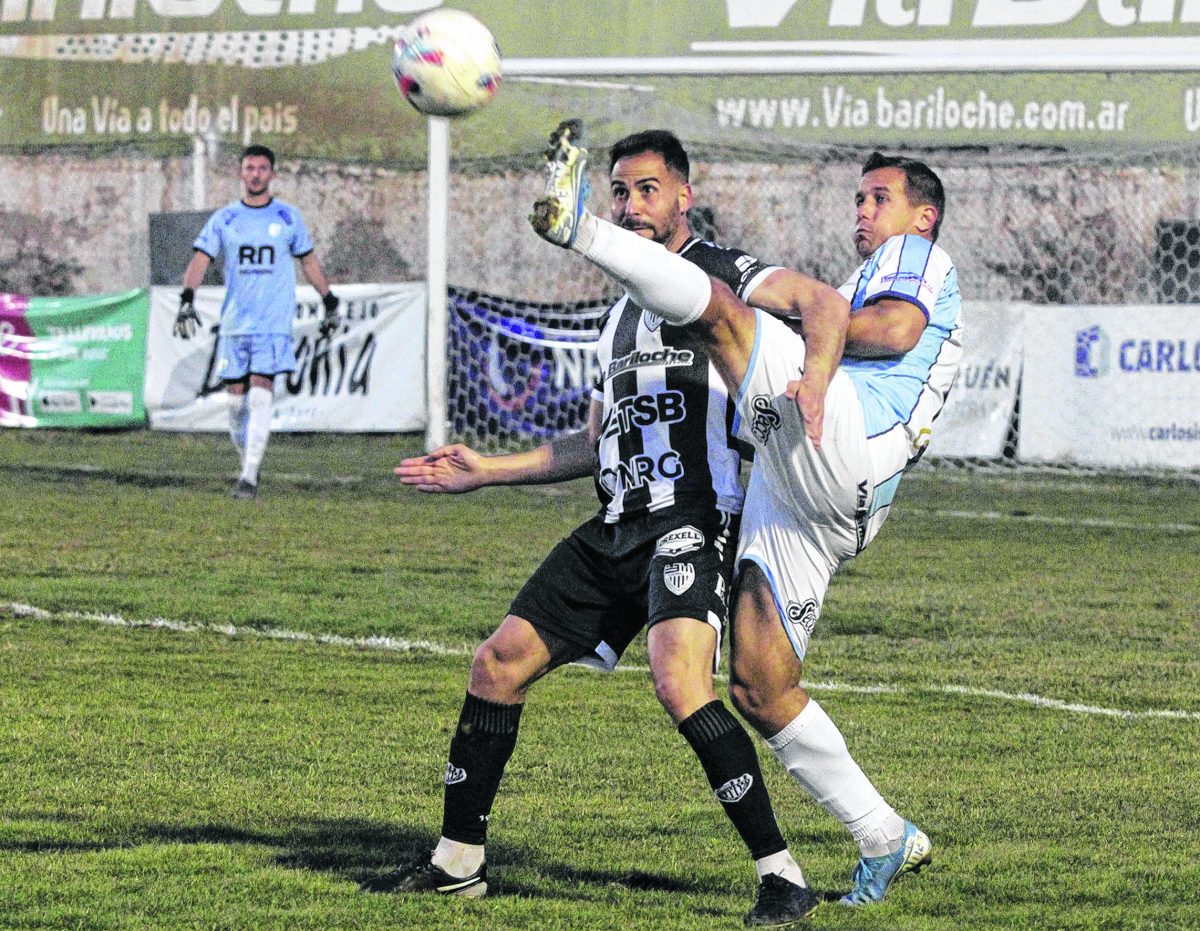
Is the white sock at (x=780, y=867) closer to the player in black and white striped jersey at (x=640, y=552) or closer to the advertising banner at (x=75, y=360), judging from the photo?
the player in black and white striped jersey at (x=640, y=552)

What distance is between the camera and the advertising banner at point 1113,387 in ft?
53.5


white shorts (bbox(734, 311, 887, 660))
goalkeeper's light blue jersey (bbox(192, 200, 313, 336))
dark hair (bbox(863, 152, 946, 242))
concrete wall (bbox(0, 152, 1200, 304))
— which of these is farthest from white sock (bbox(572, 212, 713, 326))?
concrete wall (bbox(0, 152, 1200, 304))

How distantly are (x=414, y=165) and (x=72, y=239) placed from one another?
205 inches

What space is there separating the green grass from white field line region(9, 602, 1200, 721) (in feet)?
0.17

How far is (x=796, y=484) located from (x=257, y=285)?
10.3 m

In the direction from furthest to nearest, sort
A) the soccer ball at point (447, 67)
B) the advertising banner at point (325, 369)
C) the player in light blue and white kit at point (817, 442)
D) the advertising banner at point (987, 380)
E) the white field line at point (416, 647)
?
1. the advertising banner at point (325, 369)
2. the advertising banner at point (987, 380)
3. the white field line at point (416, 647)
4. the soccer ball at point (447, 67)
5. the player in light blue and white kit at point (817, 442)

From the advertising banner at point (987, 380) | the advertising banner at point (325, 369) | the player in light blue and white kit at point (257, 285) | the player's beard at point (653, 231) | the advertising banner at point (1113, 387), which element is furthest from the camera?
the advertising banner at point (325, 369)

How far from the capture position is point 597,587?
4.93 m

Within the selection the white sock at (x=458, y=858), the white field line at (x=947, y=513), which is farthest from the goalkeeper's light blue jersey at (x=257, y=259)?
the white sock at (x=458, y=858)

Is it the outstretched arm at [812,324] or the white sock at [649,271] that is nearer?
the white sock at [649,271]

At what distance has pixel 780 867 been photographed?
463 centimetres

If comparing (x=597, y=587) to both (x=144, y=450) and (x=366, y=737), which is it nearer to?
(x=366, y=737)

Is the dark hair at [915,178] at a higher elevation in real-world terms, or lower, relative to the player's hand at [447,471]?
higher

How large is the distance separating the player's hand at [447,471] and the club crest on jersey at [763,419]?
0.78m
